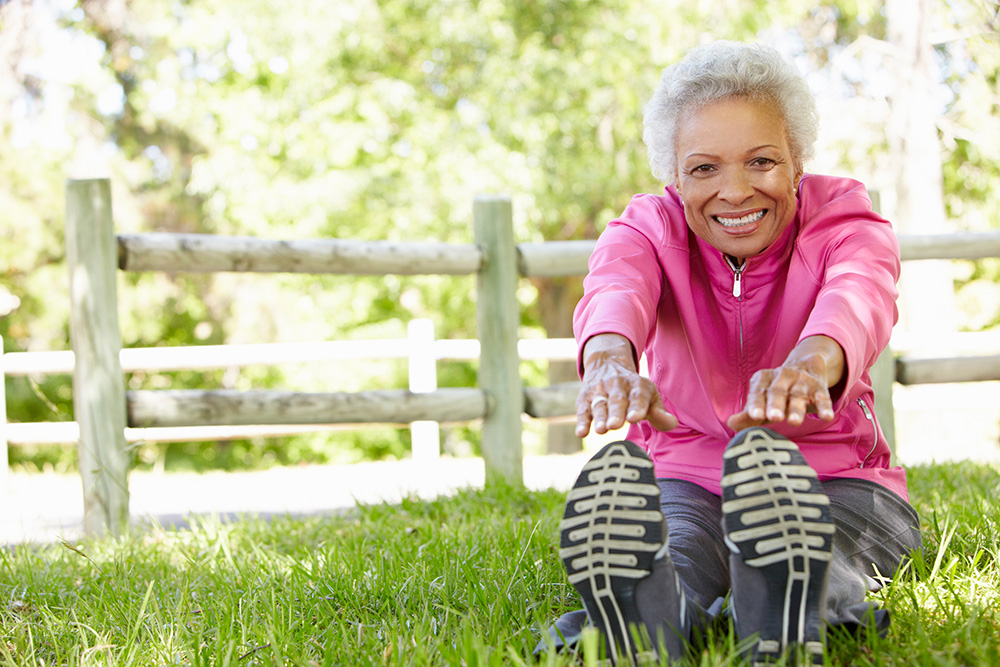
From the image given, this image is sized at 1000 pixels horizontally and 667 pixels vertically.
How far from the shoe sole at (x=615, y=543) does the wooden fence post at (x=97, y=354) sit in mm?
2429

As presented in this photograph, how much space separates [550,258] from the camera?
437 centimetres

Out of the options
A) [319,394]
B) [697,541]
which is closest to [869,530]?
[697,541]

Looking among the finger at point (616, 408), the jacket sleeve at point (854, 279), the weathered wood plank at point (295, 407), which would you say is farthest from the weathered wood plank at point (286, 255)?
the finger at point (616, 408)

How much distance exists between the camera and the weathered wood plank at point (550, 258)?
436 centimetres

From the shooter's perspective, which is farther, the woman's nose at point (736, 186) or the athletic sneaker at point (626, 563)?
the woman's nose at point (736, 186)

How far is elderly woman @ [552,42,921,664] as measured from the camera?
151 centimetres

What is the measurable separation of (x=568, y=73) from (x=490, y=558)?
8963mm

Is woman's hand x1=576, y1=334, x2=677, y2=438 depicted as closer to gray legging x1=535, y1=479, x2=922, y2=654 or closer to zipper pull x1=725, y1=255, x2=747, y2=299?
gray legging x1=535, y1=479, x2=922, y2=654

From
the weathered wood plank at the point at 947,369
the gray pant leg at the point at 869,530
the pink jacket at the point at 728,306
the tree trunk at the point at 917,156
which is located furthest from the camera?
the tree trunk at the point at 917,156

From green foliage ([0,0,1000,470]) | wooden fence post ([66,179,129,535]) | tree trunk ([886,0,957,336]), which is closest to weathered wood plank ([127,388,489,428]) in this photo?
wooden fence post ([66,179,129,535])

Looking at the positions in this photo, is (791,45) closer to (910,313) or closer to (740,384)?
(910,313)

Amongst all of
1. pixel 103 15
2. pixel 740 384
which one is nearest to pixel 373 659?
pixel 740 384

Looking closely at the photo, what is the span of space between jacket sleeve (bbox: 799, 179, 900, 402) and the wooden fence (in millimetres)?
1930

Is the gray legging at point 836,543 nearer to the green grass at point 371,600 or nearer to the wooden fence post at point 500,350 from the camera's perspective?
the green grass at point 371,600
